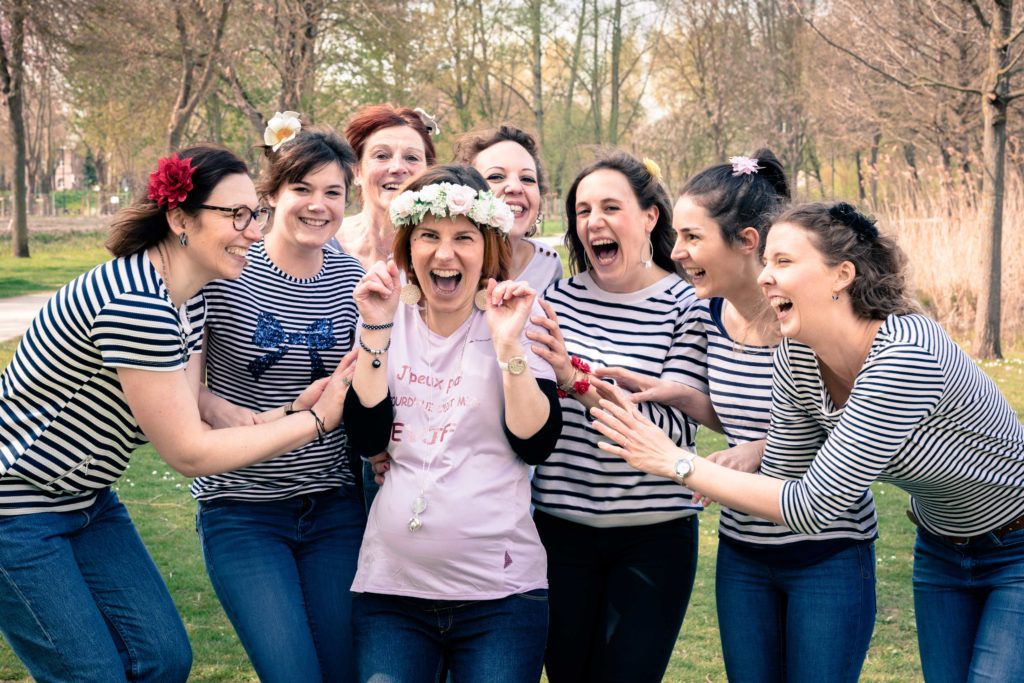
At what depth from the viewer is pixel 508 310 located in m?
3.24

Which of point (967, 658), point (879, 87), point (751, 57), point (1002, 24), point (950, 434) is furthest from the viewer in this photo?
point (751, 57)

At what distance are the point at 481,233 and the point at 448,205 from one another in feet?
0.54

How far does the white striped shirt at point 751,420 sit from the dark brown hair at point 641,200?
0.40 metres

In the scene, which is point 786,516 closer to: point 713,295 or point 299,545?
point 713,295

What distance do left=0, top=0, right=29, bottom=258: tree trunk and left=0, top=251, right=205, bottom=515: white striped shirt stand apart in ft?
59.3

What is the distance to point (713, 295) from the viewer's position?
363cm

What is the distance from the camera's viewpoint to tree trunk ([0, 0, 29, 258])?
19078mm

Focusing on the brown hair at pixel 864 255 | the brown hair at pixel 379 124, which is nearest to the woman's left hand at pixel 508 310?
the brown hair at pixel 864 255

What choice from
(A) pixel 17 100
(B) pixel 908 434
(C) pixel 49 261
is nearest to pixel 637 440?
(B) pixel 908 434

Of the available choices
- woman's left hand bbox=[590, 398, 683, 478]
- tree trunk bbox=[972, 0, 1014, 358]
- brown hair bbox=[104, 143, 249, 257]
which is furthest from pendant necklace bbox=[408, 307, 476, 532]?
tree trunk bbox=[972, 0, 1014, 358]

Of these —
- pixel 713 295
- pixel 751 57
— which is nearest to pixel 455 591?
pixel 713 295

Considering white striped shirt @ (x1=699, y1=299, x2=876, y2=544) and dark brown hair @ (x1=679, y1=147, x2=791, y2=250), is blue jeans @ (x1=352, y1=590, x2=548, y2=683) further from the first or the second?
dark brown hair @ (x1=679, y1=147, x2=791, y2=250)

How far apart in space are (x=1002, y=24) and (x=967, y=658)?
1080 centimetres

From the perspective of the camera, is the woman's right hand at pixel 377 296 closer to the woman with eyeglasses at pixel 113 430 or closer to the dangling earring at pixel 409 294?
the dangling earring at pixel 409 294
